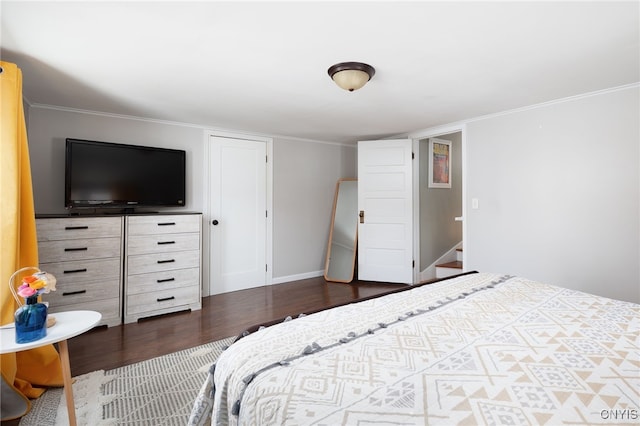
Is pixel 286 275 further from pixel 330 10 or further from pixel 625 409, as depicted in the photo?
pixel 625 409

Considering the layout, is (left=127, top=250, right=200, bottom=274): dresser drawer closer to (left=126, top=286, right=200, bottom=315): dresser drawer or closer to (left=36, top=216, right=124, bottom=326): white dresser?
(left=36, top=216, right=124, bottom=326): white dresser

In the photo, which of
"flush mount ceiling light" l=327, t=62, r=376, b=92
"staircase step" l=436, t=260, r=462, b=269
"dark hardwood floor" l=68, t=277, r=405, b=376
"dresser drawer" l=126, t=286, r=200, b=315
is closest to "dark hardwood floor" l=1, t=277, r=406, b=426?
"dark hardwood floor" l=68, t=277, r=405, b=376

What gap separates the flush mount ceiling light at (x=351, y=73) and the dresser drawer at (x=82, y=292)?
275 centimetres

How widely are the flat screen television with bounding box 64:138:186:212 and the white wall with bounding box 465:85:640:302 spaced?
3.48 m

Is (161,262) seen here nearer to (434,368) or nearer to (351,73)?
(351,73)

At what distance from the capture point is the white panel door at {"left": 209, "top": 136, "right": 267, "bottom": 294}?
404cm

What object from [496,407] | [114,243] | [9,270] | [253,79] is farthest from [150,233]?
[496,407]

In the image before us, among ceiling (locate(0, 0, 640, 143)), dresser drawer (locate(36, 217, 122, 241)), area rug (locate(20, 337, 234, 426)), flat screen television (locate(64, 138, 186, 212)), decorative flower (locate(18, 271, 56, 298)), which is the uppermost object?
ceiling (locate(0, 0, 640, 143))

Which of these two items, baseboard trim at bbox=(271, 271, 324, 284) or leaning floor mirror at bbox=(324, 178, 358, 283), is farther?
leaning floor mirror at bbox=(324, 178, 358, 283)

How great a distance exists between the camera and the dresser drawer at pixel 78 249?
2676 millimetres

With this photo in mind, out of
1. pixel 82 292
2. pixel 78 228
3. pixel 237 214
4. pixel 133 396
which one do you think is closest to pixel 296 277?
pixel 237 214

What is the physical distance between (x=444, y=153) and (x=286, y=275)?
10.2 ft

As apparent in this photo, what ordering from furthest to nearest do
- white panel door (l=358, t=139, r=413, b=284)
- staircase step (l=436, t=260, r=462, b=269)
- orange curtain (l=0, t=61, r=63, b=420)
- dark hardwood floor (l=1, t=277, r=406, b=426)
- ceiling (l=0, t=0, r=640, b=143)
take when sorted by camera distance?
1. staircase step (l=436, t=260, r=462, b=269)
2. white panel door (l=358, t=139, r=413, b=284)
3. dark hardwood floor (l=1, t=277, r=406, b=426)
4. orange curtain (l=0, t=61, r=63, b=420)
5. ceiling (l=0, t=0, r=640, b=143)

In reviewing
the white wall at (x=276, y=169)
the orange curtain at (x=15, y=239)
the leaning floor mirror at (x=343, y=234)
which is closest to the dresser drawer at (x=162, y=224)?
the white wall at (x=276, y=169)
